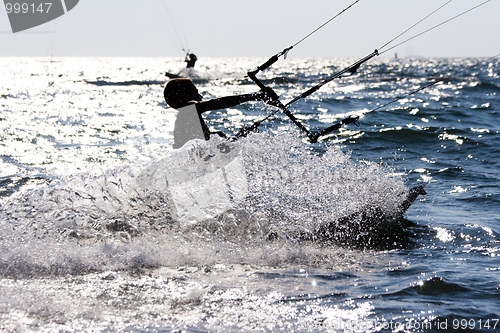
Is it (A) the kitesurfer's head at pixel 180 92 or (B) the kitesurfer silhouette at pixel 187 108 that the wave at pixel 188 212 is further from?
(A) the kitesurfer's head at pixel 180 92

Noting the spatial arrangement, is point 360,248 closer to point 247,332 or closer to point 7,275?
point 247,332

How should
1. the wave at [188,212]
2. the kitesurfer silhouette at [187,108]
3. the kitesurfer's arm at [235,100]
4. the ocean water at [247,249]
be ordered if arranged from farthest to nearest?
the kitesurfer silhouette at [187,108] < the kitesurfer's arm at [235,100] < the wave at [188,212] < the ocean water at [247,249]

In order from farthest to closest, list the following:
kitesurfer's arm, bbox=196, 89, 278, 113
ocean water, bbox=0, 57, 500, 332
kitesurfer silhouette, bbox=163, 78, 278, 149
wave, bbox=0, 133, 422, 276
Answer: kitesurfer silhouette, bbox=163, 78, 278, 149 → kitesurfer's arm, bbox=196, 89, 278, 113 → wave, bbox=0, 133, 422, 276 → ocean water, bbox=0, 57, 500, 332

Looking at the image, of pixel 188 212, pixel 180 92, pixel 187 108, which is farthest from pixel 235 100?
pixel 188 212

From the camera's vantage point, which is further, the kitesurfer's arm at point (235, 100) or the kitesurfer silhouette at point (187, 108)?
the kitesurfer silhouette at point (187, 108)

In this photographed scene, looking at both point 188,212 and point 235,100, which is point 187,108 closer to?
point 235,100

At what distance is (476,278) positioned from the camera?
3.73m

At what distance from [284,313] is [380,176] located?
3.51 metres

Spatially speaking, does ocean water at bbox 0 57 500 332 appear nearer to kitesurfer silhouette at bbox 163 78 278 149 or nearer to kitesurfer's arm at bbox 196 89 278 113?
kitesurfer silhouette at bbox 163 78 278 149

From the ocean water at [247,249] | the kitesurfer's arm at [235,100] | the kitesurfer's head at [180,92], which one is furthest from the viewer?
the kitesurfer's head at [180,92]

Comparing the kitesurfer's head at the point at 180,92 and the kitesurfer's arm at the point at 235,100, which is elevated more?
the kitesurfer's head at the point at 180,92

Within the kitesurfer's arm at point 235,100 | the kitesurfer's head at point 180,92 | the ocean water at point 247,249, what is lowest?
the ocean water at point 247,249

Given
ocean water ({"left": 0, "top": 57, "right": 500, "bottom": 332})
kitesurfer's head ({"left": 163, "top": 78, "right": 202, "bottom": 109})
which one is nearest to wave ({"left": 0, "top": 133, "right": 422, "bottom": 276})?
ocean water ({"left": 0, "top": 57, "right": 500, "bottom": 332})

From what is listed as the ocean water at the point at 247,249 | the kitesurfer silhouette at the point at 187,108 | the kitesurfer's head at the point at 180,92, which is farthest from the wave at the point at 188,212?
the kitesurfer's head at the point at 180,92
